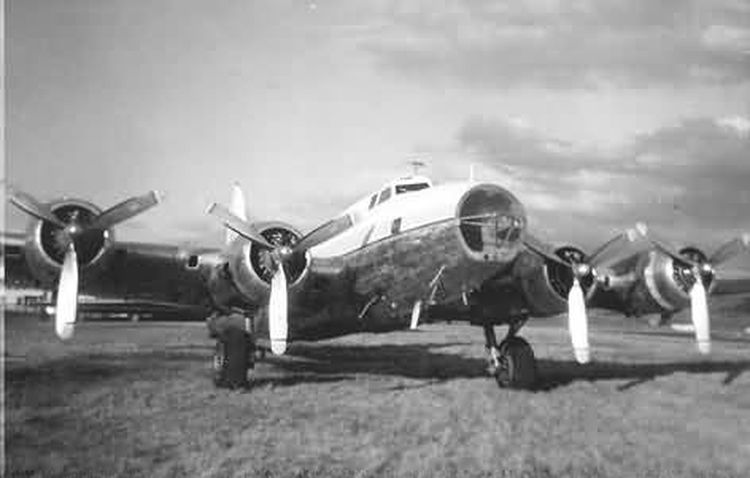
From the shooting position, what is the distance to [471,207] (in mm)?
9406

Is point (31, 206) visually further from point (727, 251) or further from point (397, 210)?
point (727, 251)

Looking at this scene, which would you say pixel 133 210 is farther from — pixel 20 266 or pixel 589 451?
pixel 589 451

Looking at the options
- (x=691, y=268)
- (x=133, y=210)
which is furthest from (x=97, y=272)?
(x=691, y=268)

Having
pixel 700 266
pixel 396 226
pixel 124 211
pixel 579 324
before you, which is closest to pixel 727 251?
pixel 700 266

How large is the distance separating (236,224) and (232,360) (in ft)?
8.62

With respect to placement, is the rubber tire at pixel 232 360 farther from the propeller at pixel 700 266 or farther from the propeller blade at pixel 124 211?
the propeller at pixel 700 266

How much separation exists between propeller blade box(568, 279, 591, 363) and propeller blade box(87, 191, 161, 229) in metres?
7.64

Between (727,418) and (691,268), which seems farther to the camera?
(691,268)

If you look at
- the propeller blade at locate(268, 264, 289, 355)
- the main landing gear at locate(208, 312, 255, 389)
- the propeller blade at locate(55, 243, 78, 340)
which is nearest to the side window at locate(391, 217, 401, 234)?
the propeller blade at locate(268, 264, 289, 355)

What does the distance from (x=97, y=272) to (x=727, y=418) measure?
10.1 meters

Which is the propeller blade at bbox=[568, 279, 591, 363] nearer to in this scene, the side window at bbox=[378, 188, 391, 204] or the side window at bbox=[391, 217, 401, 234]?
the side window at bbox=[391, 217, 401, 234]

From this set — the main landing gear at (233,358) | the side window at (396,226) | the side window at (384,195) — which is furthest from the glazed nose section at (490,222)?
the main landing gear at (233,358)

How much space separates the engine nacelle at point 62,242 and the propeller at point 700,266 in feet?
31.3

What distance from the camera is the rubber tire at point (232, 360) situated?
1075cm
